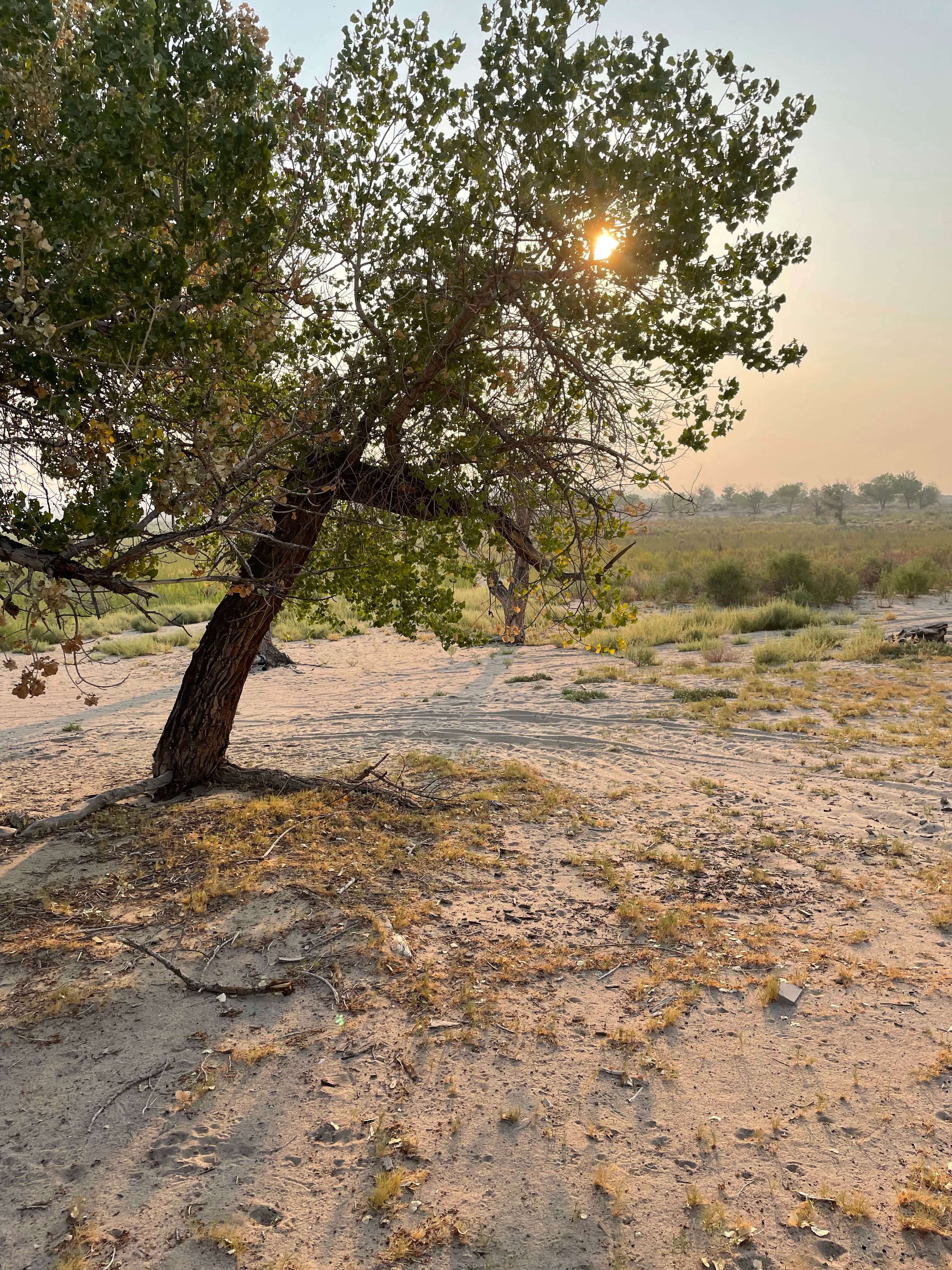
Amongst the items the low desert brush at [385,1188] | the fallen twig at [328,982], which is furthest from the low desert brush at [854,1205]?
the fallen twig at [328,982]

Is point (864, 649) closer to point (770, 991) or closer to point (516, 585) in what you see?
point (516, 585)

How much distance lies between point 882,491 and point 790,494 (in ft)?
28.9

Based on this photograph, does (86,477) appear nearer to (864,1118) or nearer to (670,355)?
(670,355)

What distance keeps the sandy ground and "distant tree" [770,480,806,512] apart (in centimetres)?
8895

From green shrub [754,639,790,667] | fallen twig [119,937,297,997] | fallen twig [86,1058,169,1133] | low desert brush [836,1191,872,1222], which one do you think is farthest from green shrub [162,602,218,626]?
low desert brush [836,1191,872,1222]

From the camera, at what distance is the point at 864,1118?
341cm

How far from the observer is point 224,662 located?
6902mm

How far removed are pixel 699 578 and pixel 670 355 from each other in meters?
20.6

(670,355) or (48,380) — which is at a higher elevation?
(670,355)

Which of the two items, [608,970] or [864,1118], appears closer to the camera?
[864,1118]

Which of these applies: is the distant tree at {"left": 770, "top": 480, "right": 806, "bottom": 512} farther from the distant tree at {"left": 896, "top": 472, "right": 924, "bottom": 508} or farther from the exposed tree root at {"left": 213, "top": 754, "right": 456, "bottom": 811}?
the exposed tree root at {"left": 213, "top": 754, "right": 456, "bottom": 811}

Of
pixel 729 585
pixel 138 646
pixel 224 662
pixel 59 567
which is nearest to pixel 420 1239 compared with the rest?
→ pixel 59 567

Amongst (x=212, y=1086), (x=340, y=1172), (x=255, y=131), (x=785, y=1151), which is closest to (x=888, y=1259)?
(x=785, y=1151)

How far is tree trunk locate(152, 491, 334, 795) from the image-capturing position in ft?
21.4
